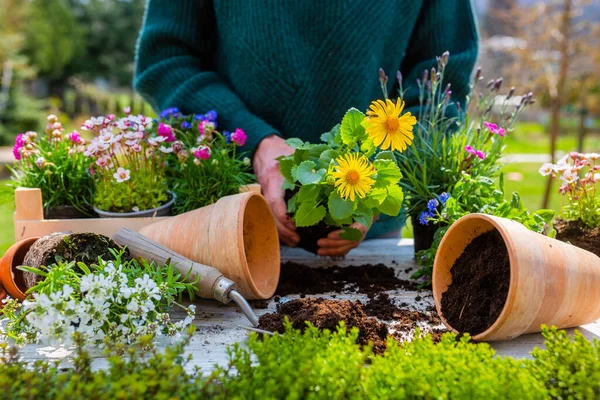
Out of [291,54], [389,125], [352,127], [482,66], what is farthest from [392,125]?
[482,66]

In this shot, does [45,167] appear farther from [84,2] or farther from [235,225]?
[84,2]

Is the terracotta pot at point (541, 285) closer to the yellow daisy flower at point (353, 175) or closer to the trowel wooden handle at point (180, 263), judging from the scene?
the yellow daisy flower at point (353, 175)

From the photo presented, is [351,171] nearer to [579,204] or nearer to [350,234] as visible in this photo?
[350,234]

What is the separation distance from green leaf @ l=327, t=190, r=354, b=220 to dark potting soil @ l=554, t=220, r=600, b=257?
0.68 meters

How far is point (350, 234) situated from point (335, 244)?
8 centimetres

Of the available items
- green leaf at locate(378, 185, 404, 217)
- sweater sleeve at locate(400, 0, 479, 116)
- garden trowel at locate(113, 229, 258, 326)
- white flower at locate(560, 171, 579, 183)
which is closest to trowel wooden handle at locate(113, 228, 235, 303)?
garden trowel at locate(113, 229, 258, 326)

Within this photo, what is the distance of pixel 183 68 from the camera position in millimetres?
2283

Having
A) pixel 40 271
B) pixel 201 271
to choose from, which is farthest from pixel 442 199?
pixel 40 271

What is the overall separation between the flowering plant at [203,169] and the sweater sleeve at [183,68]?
0.20 metres

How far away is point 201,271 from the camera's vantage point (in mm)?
1435

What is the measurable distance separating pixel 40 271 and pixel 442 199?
1.08 m

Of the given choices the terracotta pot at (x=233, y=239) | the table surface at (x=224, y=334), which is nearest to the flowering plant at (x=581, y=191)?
the table surface at (x=224, y=334)

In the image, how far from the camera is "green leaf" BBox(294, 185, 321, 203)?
1530 millimetres

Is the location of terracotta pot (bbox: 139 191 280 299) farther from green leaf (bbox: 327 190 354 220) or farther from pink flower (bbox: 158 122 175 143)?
pink flower (bbox: 158 122 175 143)
